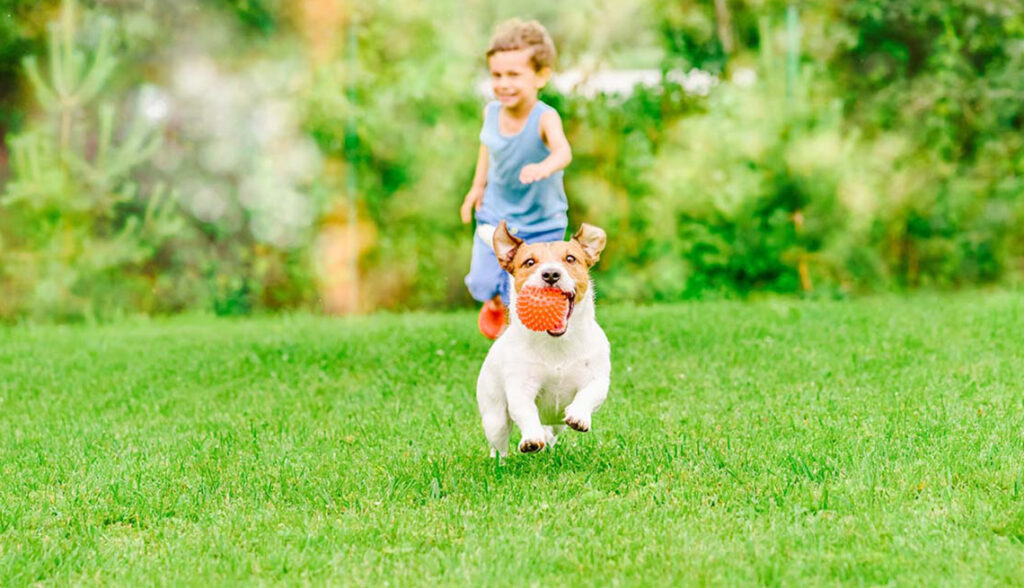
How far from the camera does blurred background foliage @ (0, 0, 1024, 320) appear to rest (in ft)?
36.3

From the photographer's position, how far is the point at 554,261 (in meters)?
4.47

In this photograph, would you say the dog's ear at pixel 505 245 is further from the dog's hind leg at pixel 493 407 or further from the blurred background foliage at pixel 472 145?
the blurred background foliage at pixel 472 145

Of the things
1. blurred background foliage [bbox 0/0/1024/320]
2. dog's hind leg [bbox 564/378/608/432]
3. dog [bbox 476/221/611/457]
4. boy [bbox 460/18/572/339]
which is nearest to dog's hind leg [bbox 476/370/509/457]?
dog [bbox 476/221/611/457]

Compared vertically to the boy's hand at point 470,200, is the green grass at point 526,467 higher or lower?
lower

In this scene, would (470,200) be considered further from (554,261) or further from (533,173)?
(554,261)

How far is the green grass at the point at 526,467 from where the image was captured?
3805 mm

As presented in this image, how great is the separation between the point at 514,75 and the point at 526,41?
0.20 meters

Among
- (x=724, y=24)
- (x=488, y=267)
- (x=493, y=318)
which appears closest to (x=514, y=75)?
(x=488, y=267)

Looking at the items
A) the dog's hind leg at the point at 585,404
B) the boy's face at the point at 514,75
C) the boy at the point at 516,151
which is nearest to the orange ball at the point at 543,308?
the dog's hind leg at the point at 585,404

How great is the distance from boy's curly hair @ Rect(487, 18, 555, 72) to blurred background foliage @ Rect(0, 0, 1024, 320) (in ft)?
14.7

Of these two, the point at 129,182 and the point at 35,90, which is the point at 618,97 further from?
the point at 35,90

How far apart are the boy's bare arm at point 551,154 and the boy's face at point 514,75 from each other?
0.59 ft

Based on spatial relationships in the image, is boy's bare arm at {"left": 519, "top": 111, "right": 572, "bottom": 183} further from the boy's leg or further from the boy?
the boy's leg

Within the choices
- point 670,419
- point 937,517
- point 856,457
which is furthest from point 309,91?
point 937,517
